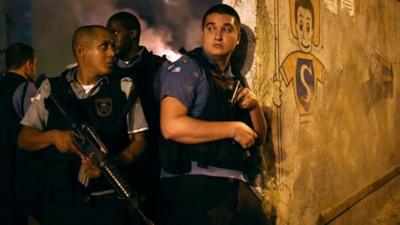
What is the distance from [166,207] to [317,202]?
1.65m

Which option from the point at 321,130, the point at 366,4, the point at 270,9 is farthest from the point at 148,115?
the point at 366,4

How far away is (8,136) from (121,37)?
1.10 m

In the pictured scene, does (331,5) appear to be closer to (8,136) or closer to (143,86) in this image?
(143,86)

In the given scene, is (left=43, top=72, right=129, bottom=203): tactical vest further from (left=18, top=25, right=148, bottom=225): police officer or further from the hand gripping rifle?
the hand gripping rifle

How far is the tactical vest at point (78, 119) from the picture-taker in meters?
2.27

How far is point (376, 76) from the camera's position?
17.6ft

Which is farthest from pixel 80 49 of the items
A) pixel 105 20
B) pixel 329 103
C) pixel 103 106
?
pixel 329 103

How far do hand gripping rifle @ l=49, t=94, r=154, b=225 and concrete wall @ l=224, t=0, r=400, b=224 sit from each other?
108 cm

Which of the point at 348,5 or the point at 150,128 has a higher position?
the point at 348,5

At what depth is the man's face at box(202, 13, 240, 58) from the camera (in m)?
2.44

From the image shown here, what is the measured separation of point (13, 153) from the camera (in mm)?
3109

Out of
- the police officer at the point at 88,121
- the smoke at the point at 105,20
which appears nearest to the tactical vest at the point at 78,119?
the police officer at the point at 88,121

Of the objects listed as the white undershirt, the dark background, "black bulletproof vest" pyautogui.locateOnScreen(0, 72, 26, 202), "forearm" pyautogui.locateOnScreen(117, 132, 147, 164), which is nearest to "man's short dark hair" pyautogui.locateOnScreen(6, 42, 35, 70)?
"black bulletproof vest" pyautogui.locateOnScreen(0, 72, 26, 202)

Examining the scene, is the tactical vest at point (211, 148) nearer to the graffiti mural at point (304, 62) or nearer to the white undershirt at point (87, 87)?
the white undershirt at point (87, 87)
